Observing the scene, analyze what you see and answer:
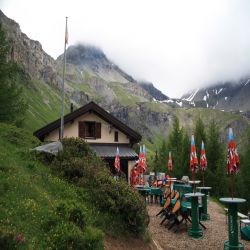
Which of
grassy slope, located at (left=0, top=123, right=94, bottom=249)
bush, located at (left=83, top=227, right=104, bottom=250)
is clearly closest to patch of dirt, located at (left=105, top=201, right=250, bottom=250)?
bush, located at (left=83, top=227, right=104, bottom=250)

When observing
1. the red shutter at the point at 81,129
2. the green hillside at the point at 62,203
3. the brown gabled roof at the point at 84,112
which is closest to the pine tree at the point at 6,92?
the brown gabled roof at the point at 84,112

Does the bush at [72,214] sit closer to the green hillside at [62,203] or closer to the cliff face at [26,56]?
the green hillside at [62,203]

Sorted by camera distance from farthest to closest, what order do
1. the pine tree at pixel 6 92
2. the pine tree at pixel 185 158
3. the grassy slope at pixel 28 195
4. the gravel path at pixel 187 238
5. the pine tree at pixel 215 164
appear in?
the pine tree at pixel 185 158 → the pine tree at pixel 215 164 → the pine tree at pixel 6 92 → the gravel path at pixel 187 238 → the grassy slope at pixel 28 195

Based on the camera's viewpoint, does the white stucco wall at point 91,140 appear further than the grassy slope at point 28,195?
Yes

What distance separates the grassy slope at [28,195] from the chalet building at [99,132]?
13716 millimetres

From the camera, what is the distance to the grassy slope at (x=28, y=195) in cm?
887

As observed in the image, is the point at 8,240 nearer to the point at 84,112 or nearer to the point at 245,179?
the point at 84,112

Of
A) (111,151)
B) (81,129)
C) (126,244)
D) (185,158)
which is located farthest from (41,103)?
(126,244)

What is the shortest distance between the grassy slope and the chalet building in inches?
540

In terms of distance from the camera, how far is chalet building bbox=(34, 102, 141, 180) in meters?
30.5

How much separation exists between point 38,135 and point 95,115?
5424 mm

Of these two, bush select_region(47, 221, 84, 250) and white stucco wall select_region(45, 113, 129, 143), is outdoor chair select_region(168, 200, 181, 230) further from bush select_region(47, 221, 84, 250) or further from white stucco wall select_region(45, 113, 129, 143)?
white stucco wall select_region(45, 113, 129, 143)

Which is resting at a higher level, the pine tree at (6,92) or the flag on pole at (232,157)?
the pine tree at (6,92)

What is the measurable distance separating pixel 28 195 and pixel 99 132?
68.5ft
